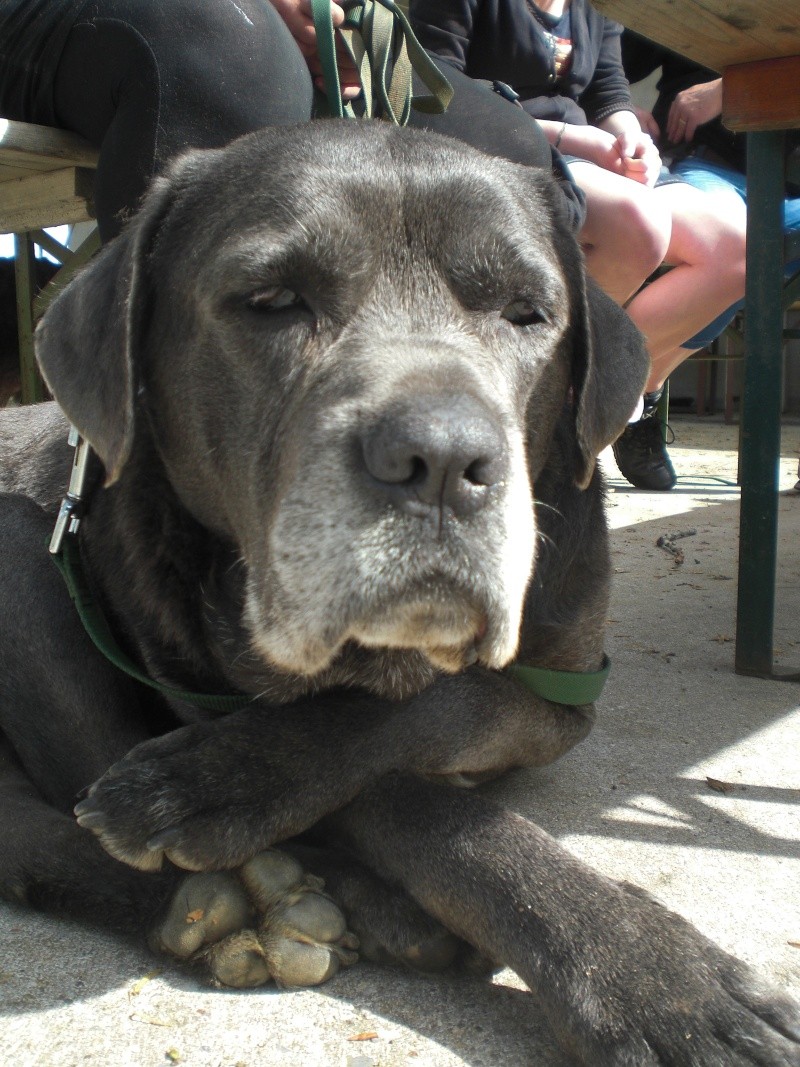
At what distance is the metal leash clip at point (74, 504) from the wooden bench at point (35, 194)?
4.67ft

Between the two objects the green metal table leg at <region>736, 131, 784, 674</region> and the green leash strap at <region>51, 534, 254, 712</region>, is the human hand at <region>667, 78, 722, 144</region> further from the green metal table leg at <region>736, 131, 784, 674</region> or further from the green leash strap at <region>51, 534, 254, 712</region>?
the green leash strap at <region>51, 534, 254, 712</region>

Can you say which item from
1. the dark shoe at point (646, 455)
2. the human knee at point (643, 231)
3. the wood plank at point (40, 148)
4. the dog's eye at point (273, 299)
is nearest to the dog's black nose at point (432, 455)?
the dog's eye at point (273, 299)

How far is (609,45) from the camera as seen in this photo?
15.9 ft

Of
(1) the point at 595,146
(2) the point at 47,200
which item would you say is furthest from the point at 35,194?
(1) the point at 595,146

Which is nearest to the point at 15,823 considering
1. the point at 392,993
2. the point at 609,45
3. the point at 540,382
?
the point at 392,993

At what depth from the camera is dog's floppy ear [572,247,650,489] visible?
2467 mm

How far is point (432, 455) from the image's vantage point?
5.24ft

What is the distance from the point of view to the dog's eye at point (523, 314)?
2.26 metres

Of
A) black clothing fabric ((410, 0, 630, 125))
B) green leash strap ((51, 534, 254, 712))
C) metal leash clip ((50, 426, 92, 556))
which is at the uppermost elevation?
black clothing fabric ((410, 0, 630, 125))

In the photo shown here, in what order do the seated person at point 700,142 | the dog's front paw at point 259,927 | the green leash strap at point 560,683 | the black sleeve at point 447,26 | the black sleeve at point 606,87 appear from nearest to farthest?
the dog's front paw at point 259,927, the green leash strap at point 560,683, the black sleeve at point 447,26, the black sleeve at point 606,87, the seated person at point 700,142

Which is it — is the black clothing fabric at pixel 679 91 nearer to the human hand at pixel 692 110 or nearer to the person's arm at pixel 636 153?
the human hand at pixel 692 110

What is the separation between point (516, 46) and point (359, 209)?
2.61 metres

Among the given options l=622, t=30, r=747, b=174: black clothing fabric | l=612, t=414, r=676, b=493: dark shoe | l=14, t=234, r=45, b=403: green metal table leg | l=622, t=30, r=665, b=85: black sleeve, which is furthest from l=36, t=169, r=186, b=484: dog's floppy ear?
l=612, t=414, r=676, b=493: dark shoe

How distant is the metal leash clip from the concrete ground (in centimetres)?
80
